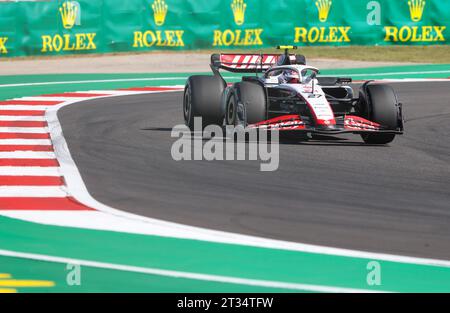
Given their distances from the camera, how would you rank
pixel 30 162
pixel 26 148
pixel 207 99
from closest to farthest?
→ pixel 30 162 < pixel 26 148 < pixel 207 99

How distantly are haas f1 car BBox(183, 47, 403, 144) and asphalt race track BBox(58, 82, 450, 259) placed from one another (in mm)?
289

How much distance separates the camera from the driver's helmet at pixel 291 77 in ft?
A: 50.3

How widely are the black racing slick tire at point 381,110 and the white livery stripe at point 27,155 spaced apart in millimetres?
4180

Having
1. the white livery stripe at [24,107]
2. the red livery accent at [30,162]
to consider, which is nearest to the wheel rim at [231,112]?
the red livery accent at [30,162]

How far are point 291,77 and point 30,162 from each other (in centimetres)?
408

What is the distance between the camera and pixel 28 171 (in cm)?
1244

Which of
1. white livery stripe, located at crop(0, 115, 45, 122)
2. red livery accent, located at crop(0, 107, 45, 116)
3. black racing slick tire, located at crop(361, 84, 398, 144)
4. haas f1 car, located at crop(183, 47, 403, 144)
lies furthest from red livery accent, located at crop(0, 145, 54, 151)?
black racing slick tire, located at crop(361, 84, 398, 144)

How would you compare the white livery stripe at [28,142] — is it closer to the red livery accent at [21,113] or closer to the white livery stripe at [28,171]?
the white livery stripe at [28,171]

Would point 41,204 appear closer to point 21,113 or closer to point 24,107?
point 21,113

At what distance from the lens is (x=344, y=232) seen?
31.1ft

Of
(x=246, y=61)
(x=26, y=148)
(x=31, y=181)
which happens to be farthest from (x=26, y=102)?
(x=31, y=181)


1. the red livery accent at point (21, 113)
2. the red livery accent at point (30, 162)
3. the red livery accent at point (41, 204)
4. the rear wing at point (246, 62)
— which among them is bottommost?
the red livery accent at point (41, 204)
